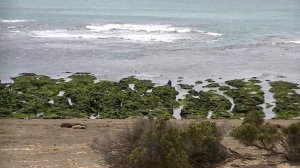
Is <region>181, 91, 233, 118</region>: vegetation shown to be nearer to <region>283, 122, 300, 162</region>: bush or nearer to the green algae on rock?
the green algae on rock

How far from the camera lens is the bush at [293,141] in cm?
1658

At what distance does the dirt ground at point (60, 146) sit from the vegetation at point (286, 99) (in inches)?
69.7

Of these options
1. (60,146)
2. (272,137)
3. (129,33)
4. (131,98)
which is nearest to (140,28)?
(129,33)

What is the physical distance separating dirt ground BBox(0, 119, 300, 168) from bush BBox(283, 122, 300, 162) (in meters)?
0.39

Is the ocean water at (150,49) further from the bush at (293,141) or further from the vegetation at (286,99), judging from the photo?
the bush at (293,141)

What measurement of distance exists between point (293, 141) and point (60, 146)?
30.2 feet

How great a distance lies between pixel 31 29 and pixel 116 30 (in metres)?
11.1

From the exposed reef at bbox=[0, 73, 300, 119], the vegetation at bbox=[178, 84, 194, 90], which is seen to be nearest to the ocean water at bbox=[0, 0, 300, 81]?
the vegetation at bbox=[178, 84, 194, 90]

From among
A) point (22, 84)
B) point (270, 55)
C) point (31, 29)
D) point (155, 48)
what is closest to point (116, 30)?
point (31, 29)

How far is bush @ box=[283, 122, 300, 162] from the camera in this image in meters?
16.6

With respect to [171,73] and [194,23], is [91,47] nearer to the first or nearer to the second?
[171,73]

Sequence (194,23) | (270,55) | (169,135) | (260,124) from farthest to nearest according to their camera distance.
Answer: (194,23) < (270,55) < (260,124) < (169,135)

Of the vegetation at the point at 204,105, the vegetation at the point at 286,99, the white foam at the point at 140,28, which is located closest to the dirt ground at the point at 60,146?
the vegetation at the point at 286,99

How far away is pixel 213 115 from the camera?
84.8ft
